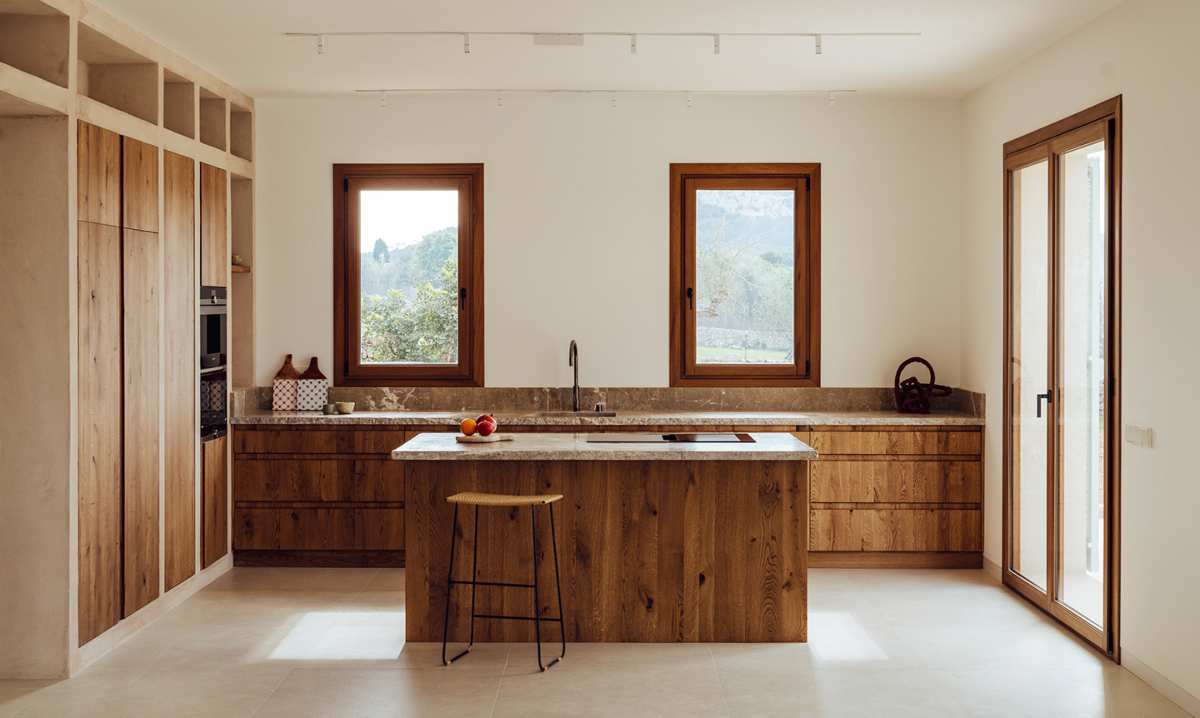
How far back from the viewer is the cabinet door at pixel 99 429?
4.49 meters

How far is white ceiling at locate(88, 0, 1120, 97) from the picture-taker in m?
4.72

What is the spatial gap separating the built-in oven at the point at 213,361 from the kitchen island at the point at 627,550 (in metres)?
1.82

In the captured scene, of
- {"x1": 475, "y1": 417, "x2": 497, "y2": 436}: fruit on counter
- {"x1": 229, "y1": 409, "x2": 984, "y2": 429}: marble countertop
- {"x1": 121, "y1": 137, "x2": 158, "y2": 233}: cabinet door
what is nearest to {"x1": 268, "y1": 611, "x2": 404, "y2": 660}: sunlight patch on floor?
{"x1": 475, "y1": 417, "x2": 497, "y2": 436}: fruit on counter

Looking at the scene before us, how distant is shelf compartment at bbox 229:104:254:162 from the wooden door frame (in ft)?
15.2

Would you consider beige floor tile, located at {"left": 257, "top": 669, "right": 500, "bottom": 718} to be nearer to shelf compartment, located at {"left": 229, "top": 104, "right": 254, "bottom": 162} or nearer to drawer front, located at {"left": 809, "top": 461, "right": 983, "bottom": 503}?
drawer front, located at {"left": 809, "top": 461, "right": 983, "bottom": 503}

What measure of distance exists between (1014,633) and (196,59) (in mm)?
5208

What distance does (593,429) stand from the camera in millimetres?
6156

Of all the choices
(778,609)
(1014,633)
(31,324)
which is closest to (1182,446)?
(1014,633)

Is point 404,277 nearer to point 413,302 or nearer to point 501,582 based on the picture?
point 413,302

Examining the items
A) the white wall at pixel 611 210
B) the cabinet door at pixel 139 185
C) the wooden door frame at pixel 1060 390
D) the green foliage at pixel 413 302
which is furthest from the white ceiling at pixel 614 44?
the green foliage at pixel 413 302

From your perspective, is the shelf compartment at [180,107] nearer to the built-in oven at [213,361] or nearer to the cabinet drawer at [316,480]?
the built-in oven at [213,361]

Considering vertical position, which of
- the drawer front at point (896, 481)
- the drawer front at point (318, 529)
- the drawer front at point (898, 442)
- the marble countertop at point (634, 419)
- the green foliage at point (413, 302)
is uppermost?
the green foliage at point (413, 302)

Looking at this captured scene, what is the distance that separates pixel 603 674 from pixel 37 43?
3.58 meters

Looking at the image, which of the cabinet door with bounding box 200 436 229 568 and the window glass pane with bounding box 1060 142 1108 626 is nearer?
the window glass pane with bounding box 1060 142 1108 626
